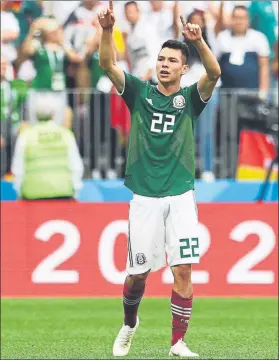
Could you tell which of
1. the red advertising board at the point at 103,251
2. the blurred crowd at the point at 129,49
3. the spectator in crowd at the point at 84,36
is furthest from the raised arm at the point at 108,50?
the spectator in crowd at the point at 84,36

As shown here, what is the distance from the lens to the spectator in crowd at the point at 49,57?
1611 centimetres

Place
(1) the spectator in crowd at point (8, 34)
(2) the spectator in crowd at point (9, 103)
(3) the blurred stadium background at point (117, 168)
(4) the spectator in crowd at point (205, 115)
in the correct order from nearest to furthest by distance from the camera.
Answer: (3) the blurred stadium background at point (117, 168)
(2) the spectator in crowd at point (9, 103)
(4) the spectator in crowd at point (205, 115)
(1) the spectator in crowd at point (8, 34)

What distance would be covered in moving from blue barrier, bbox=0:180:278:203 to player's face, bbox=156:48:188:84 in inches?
295

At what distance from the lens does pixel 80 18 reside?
1692 cm

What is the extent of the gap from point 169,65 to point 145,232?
51.3 inches

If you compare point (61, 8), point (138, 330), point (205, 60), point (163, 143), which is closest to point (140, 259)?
point (163, 143)

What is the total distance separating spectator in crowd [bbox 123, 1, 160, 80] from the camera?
53.1ft

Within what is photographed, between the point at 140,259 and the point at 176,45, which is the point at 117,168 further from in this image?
the point at 176,45

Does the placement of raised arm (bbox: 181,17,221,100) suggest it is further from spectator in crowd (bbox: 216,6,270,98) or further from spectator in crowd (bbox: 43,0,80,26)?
spectator in crowd (bbox: 43,0,80,26)

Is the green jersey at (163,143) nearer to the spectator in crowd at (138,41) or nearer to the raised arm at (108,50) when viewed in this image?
the raised arm at (108,50)

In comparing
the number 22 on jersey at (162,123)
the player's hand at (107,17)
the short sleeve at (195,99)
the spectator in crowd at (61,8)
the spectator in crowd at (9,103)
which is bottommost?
the spectator in crowd at (9,103)

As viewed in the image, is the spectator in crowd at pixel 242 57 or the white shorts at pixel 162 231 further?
the spectator in crowd at pixel 242 57

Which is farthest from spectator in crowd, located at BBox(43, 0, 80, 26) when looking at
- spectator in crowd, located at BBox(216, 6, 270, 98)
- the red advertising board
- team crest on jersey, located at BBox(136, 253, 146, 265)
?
team crest on jersey, located at BBox(136, 253, 146, 265)

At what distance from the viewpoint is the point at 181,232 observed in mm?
8680
